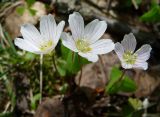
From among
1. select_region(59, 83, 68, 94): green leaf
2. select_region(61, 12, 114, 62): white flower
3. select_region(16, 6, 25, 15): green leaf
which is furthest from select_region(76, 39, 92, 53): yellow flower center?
select_region(16, 6, 25, 15): green leaf

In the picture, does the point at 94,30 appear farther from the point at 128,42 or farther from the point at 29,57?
the point at 29,57

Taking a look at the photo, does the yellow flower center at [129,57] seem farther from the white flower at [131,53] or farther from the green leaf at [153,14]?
the green leaf at [153,14]

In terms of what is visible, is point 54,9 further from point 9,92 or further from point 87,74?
point 9,92

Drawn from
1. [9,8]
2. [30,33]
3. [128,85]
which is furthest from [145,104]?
[9,8]

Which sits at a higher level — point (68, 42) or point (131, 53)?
point (68, 42)

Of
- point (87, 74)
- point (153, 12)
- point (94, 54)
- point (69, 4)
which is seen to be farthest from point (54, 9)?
point (94, 54)
